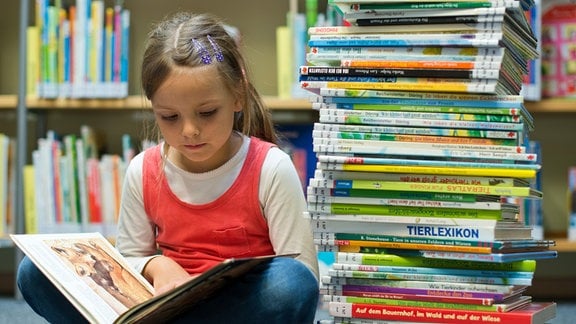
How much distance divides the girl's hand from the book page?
0.25ft

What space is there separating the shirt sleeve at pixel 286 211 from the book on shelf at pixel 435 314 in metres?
0.20

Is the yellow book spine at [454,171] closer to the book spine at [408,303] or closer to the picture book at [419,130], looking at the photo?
the picture book at [419,130]

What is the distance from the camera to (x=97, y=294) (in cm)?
134

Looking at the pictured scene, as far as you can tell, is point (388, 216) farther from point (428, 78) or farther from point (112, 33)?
point (112, 33)

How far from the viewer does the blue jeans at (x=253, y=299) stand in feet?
4.52

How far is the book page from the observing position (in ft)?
4.30

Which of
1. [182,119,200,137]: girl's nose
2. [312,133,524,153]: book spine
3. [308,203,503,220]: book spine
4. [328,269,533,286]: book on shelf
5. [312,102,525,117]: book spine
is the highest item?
[312,102,525,117]: book spine

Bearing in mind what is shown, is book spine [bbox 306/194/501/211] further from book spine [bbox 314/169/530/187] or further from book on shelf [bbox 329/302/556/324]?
book on shelf [bbox 329/302/556/324]

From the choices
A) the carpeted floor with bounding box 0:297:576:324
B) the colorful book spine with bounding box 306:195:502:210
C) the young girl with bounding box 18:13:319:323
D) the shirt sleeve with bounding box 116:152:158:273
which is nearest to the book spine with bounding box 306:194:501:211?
the colorful book spine with bounding box 306:195:502:210

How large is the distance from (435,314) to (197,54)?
1.85ft

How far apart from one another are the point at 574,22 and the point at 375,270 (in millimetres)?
1754

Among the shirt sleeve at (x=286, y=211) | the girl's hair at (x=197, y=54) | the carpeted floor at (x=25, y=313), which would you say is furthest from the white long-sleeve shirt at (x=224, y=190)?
the carpeted floor at (x=25, y=313)

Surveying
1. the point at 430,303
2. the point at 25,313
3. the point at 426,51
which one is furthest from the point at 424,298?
the point at 25,313

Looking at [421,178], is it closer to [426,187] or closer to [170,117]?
[426,187]
